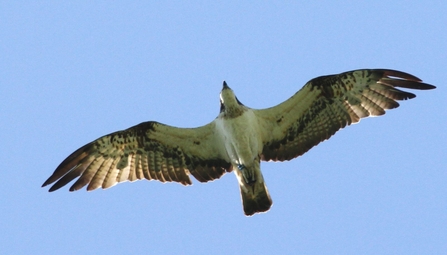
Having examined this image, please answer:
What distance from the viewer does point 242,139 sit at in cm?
1525

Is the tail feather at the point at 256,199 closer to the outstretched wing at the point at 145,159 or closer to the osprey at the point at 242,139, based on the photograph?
the osprey at the point at 242,139

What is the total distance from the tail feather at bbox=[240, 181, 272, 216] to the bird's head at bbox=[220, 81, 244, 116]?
128cm

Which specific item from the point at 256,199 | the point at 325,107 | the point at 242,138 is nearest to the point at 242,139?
the point at 242,138

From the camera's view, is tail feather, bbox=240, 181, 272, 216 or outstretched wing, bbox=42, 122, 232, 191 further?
outstretched wing, bbox=42, 122, 232, 191

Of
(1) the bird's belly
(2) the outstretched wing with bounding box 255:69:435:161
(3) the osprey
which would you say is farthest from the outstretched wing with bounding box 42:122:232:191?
(2) the outstretched wing with bounding box 255:69:435:161

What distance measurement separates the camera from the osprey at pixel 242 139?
15422 millimetres

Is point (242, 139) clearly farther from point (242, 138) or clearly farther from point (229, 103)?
point (229, 103)

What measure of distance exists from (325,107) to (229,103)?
1752 millimetres

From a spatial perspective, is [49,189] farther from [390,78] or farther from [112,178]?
[390,78]

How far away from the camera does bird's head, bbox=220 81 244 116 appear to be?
1519 centimetres

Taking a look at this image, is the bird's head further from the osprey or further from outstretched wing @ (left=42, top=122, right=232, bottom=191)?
Answer: outstretched wing @ (left=42, top=122, right=232, bottom=191)

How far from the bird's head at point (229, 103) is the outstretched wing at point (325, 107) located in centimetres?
→ 44

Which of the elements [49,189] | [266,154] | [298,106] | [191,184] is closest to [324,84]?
[298,106]

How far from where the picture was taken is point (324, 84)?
15.6 metres
